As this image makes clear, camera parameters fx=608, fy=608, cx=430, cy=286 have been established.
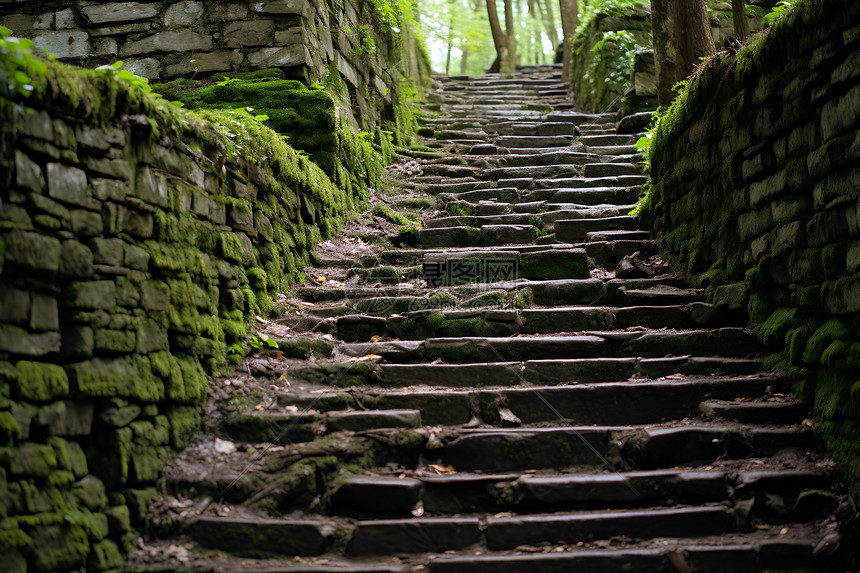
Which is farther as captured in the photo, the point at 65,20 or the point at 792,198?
the point at 65,20

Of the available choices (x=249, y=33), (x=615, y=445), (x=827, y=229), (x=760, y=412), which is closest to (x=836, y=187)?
(x=827, y=229)

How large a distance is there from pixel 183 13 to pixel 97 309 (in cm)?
459

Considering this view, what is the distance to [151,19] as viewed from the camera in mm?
5910

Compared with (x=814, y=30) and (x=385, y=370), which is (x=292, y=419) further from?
(x=814, y=30)

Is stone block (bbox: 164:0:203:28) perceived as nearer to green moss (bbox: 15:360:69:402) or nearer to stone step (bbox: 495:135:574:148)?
stone step (bbox: 495:135:574:148)

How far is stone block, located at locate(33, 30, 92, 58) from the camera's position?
5.91 metres

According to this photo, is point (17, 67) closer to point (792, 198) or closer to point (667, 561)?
point (667, 561)

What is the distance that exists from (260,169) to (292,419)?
1.86 m

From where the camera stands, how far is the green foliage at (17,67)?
6.51 feet

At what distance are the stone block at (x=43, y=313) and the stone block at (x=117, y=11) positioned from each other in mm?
4794

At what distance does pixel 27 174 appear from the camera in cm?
206

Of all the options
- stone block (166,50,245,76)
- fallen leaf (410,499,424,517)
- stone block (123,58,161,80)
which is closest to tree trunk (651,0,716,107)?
stone block (166,50,245,76)

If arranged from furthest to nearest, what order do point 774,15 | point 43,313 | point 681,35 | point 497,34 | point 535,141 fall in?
point 497,34
point 535,141
point 681,35
point 774,15
point 43,313

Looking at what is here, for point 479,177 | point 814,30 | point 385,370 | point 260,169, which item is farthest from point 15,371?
point 479,177
